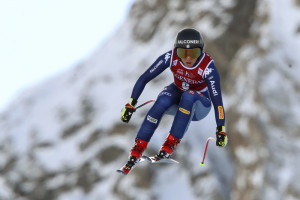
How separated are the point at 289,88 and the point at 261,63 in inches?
188

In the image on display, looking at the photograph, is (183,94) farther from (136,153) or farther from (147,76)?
Answer: (136,153)

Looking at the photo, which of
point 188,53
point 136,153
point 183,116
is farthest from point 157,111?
point 188,53

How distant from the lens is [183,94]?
514 inches

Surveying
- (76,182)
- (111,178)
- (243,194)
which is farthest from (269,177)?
(76,182)

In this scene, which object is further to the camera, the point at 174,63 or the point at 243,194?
the point at 243,194

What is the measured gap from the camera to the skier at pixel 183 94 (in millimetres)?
12633

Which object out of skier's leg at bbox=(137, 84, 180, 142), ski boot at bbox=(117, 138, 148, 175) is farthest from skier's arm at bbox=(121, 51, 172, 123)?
ski boot at bbox=(117, 138, 148, 175)

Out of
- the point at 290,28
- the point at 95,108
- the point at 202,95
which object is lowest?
the point at 202,95

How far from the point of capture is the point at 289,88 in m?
44.1

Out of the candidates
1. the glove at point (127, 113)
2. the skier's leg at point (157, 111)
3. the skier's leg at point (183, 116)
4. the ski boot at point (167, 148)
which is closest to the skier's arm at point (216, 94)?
the skier's leg at point (183, 116)

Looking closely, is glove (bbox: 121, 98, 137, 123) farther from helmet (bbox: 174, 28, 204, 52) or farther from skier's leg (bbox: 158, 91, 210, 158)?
helmet (bbox: 174, 28, 204, 52)

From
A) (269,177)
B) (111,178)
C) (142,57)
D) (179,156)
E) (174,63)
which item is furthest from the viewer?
(142,57)

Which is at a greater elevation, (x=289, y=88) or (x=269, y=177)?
(x=289, y=88)

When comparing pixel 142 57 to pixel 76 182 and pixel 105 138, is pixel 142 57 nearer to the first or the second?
pixel 105 138
